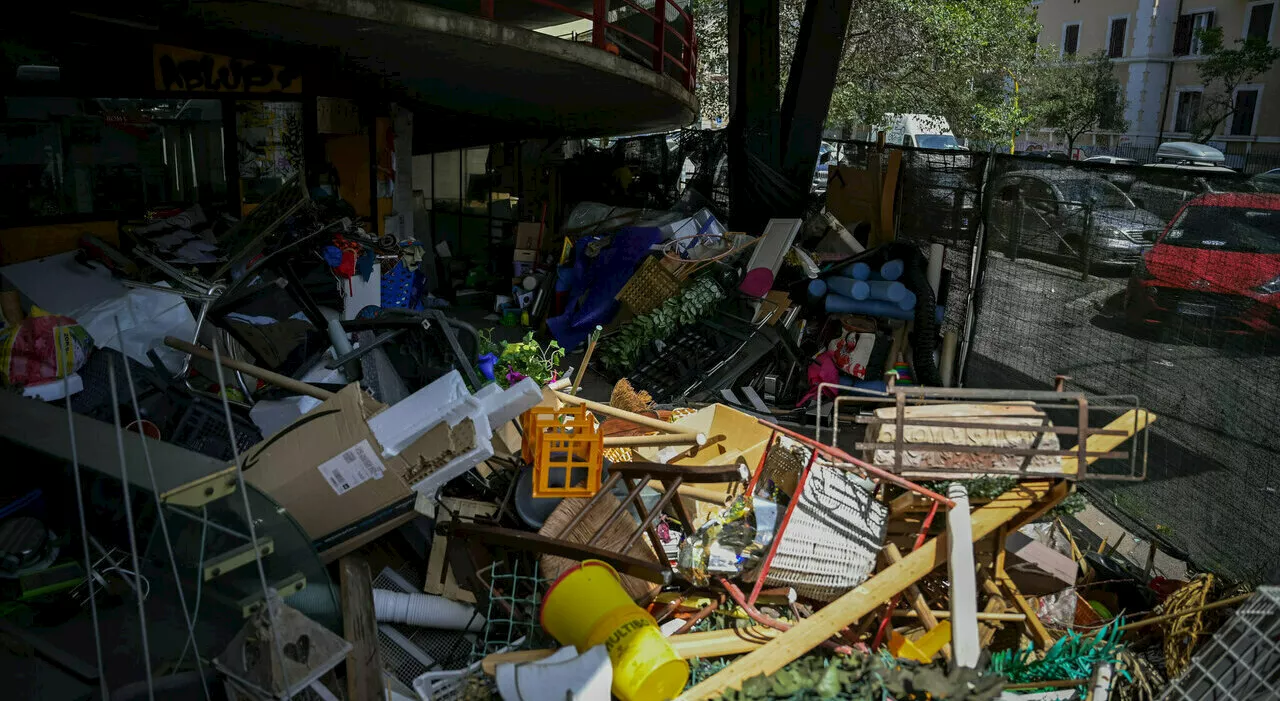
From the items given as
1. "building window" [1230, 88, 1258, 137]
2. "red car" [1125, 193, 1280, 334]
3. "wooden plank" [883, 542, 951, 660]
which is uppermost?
"building window" [1230, 88, 1258, 137]

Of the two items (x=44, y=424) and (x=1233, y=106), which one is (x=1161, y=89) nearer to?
(x=1233, y=106)

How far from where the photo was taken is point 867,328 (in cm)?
873

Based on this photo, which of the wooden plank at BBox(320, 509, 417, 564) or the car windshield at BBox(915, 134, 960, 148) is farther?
the car windshield at BBox(915, 134, 960, 148)

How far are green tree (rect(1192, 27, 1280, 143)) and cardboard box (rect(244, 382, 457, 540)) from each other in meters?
34.0

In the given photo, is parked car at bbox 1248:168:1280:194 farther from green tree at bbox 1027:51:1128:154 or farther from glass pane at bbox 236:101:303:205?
green tree at bbox 1027:51:1128:154

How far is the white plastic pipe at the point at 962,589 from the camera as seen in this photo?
12.0 ft

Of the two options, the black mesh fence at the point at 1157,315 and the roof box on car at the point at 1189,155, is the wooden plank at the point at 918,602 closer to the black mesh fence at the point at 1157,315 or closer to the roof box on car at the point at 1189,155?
the black mesh fence at the point at 1157,315

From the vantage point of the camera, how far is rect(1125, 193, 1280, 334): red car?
4.96 m

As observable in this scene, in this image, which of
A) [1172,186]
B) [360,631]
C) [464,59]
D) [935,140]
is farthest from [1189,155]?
[360,631]

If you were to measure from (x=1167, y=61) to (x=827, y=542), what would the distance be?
39301 millimetres

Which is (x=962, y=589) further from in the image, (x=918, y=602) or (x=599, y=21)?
(x=599, y=21)

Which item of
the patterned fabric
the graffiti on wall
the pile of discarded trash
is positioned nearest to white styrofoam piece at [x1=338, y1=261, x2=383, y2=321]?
the graffiti on wall

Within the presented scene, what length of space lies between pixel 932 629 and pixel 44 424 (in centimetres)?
425

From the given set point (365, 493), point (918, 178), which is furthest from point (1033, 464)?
point (918, 178)
